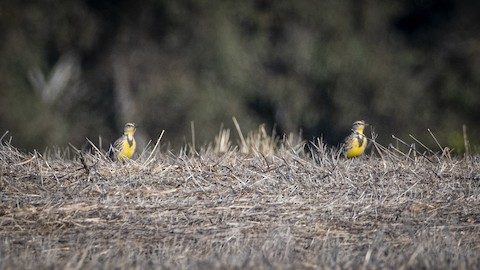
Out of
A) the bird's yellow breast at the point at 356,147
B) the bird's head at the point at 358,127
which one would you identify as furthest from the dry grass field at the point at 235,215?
the bird's head at the point at 358,127

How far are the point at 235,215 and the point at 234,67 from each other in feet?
84.5

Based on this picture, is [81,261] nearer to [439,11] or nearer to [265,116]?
[265,116]

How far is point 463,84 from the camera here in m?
34.3

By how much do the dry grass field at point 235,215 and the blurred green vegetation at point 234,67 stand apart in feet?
73.5

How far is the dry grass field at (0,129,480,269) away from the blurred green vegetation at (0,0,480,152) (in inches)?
882

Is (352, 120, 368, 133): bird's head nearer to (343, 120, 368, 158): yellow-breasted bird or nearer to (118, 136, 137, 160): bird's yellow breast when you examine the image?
(343, 120, 368, 158): yellow-breasted bird

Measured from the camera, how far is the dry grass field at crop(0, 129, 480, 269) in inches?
311

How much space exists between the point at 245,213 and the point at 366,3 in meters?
28.4

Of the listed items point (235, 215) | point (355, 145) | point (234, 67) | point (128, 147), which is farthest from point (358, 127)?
point (234, 67)

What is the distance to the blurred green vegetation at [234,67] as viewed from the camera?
111 feet

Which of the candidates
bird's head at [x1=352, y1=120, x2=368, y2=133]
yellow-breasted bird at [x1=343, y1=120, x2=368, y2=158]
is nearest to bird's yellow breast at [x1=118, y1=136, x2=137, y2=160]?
yellow-breasted bird at [x1=343, y1=120, x2=368, y2=158]

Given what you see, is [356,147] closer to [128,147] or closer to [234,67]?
[128,147]

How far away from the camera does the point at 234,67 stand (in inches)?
1356

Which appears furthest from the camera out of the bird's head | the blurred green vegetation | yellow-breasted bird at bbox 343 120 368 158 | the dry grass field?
the blurred green vegetation
